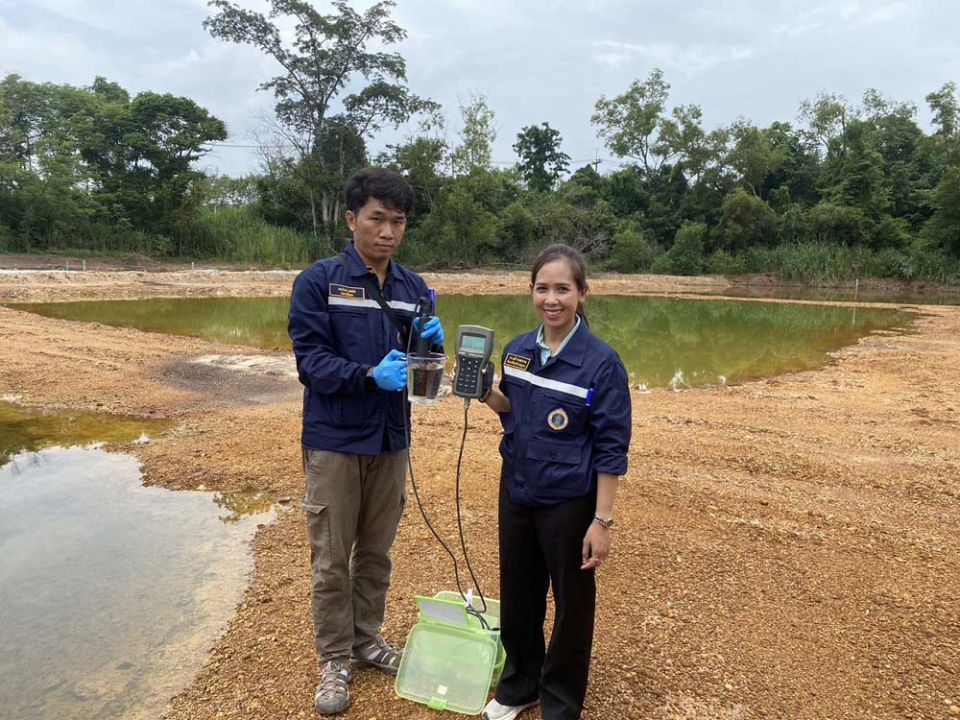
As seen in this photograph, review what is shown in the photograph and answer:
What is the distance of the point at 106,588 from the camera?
10.5 ft

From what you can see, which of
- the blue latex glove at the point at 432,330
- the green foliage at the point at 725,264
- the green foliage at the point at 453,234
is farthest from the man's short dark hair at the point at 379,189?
the green foliage at the point at 725,264

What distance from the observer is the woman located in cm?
185

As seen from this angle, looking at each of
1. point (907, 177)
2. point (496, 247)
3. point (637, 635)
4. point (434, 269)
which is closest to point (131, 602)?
point (637, 635)

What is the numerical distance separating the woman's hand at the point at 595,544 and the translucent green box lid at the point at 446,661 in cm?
63

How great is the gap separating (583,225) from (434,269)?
9.95 m

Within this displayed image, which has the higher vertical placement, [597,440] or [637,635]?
[597,440]

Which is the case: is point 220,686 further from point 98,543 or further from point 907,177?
point 907,177

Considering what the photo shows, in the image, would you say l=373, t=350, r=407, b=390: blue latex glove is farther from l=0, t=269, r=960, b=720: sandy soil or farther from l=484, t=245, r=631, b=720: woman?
l=0, t=269, r=960, b=720: sandy soil

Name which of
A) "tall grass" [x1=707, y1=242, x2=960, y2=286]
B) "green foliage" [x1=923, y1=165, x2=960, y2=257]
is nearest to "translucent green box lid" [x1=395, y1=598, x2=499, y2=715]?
"tall grass" [x1=707, y1=242, x2=960, y2=286]

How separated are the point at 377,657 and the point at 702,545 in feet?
6.38

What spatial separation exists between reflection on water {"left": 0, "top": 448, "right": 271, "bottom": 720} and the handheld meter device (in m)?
1.70

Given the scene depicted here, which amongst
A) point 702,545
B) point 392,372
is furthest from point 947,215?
point 392,372

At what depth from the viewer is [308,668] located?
7.88ft

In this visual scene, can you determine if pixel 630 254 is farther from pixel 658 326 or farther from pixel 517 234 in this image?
pixel 658 326
